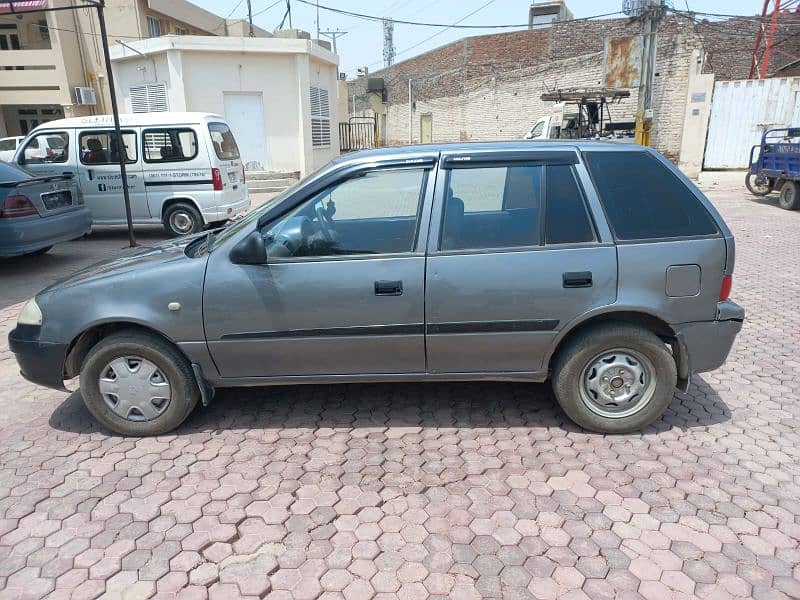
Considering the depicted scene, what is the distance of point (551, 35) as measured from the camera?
917 inches

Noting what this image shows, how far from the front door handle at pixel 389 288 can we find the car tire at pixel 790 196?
1243 cm

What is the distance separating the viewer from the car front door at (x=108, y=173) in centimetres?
952

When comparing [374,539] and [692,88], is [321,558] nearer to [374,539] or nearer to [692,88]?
[374,539]

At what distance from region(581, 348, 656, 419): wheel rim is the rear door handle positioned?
0.47 m

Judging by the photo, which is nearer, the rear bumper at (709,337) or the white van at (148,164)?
the rear bumper at (709,337)

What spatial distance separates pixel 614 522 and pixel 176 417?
260 cm

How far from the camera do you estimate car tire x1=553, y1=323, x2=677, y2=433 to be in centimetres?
→ 331

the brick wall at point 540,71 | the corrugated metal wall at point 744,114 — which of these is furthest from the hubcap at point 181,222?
the corrugated metal wall at point 744,114

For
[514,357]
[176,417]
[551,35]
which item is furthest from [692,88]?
[176,417]

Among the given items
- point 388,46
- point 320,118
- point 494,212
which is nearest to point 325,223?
point 494,212

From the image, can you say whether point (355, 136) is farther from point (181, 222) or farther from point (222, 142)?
point (181, 222)

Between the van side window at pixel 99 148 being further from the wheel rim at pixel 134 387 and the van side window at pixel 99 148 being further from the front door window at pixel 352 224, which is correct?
the front door window at pixel 352 224

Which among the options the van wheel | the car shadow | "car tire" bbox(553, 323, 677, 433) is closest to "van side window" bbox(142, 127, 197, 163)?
the van wheel

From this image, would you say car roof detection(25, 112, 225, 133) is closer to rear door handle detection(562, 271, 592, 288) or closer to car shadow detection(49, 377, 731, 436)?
car shadow detection(49, 377, 731, 436)
